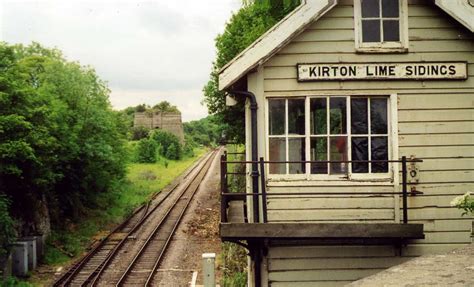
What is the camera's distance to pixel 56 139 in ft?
67.4

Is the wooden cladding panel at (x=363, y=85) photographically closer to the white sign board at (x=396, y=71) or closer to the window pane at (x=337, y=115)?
the white sign board at (x=396, y=71)

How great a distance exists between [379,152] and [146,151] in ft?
170

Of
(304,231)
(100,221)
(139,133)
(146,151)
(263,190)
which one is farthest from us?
(139,133)

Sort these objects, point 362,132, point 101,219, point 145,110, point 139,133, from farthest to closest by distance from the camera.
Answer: point 145,110 < point 139,133 < point 101,219 < point 362,132

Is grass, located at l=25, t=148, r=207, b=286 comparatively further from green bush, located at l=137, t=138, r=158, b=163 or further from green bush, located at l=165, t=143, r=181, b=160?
green bush, located at l=165, t=143, r=181, b=160

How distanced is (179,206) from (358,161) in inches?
874

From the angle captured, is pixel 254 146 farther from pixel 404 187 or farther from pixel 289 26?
pixel 404 187

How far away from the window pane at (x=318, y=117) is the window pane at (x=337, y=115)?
103mm

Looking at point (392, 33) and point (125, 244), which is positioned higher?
point (392, 33)

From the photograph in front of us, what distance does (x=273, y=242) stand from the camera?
319 inches

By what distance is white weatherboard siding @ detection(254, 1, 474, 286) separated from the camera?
8.18 meters

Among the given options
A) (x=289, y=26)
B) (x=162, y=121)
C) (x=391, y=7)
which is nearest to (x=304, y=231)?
(x=289, y=26)

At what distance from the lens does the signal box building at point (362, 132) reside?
26.8 ft

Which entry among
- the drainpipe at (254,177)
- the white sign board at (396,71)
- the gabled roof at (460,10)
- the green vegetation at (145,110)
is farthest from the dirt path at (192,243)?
the green vegetation at (145,110)
